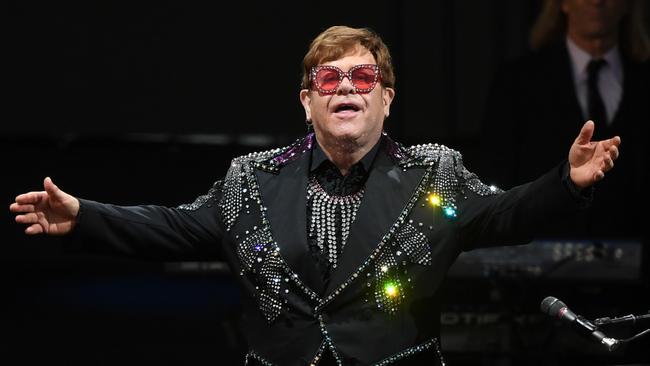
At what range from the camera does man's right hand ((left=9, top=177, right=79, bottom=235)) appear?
10.7ft

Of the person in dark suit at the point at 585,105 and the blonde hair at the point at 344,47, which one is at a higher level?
the blonde hair at the point at 344,47

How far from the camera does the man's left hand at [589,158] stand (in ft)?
9.93

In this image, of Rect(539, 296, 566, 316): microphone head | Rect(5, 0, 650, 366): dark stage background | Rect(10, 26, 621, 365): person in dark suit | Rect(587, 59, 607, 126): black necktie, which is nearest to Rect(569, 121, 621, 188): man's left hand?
Rect(10, 26, 621, 365): person in dark suit

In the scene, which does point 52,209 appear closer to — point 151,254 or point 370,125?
point 151,254

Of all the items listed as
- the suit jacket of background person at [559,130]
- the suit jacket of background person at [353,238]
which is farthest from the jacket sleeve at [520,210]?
the suit jacket of background person at [559,130]

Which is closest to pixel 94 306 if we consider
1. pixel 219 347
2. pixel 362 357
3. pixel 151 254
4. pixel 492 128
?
pixel 219 347

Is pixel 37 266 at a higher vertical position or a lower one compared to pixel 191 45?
lower

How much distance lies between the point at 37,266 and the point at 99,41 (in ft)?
5.06

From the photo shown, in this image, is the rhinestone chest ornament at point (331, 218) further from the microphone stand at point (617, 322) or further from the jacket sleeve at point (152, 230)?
the microphone stand at point (617, 322)

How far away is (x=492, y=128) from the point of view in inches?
208

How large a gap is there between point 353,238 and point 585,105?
2.26 meters

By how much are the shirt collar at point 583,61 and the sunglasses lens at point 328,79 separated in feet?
7.12

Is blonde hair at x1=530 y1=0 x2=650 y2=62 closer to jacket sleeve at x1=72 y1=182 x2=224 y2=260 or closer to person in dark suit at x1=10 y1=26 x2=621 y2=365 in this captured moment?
person in dark suit at x1=10 y1=26 x2=621 y2=365

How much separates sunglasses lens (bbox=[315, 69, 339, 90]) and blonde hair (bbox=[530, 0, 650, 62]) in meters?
2.27
